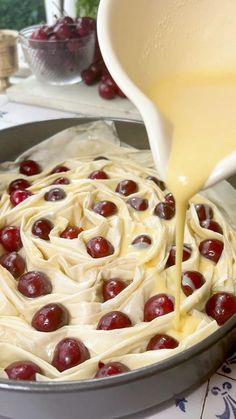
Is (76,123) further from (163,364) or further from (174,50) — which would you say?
(163,364)

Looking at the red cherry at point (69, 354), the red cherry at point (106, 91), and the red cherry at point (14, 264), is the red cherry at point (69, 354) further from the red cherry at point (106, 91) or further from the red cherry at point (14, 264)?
the red cherry at point (106, 91)

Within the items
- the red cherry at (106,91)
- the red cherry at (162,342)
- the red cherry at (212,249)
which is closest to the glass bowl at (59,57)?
the red cherry at (106,91)

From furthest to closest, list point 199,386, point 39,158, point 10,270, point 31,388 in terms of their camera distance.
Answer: point 39,158 → point 10,270 → point 199,386 → point 31,388

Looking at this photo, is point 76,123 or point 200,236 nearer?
point 200,236

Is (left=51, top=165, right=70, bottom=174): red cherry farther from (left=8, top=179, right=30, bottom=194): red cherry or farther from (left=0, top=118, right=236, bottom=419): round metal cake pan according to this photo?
(left=0, top=118, right=236, bottom=419): round metal cake pan

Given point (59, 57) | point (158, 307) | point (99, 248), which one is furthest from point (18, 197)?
point (59, 57)

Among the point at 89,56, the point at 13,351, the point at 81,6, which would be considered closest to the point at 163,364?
the point at 13,351
